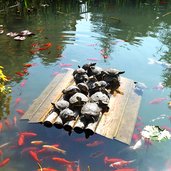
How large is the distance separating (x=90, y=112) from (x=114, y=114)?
1.96 feet

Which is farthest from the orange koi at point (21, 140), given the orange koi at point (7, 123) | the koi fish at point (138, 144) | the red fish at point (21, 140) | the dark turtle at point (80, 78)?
the dark turtle at point (80, 78)

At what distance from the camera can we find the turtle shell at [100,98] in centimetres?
538

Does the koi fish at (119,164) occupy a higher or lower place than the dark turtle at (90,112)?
lower

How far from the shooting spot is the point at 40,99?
5.82 meters

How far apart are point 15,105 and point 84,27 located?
5278 millimetres

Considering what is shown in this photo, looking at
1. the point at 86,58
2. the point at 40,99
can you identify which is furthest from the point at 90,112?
the point at 86,58

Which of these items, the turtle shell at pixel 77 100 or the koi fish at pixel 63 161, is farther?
the turtle shell at pixel 77 100

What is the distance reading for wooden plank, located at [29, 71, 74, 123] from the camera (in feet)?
17.3

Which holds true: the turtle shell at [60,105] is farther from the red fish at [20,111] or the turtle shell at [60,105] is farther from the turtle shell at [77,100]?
the red fish at [20,111]

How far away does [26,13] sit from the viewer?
1167cm

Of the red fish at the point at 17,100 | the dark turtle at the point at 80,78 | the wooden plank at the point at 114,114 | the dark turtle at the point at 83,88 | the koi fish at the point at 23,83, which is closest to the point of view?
the wooden plank at the point at 114,114

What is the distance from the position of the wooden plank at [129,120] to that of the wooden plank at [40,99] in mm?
1553

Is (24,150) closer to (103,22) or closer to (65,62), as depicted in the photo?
(65,62)

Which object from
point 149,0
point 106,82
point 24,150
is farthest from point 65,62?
point 149,0
